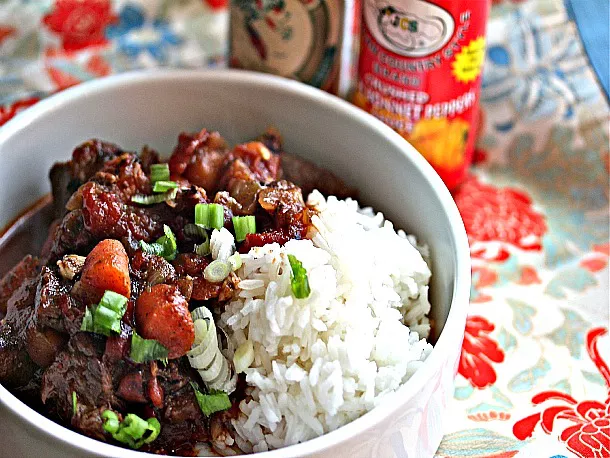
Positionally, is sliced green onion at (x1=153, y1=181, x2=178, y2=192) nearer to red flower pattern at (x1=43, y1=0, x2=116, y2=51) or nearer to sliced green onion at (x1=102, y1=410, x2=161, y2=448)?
sliced green onion at (x1=102, y1=410, x2=161, y2=448)

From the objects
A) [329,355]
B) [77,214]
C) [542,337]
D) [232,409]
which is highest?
[77,214]

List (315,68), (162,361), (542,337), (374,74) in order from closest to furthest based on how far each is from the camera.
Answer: (162,361)
(542,337)
(374,74)
(315,68)

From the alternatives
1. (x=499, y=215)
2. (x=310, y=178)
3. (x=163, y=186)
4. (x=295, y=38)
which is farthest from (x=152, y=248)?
(x=499, y=215)

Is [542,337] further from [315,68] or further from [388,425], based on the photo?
[315,68]

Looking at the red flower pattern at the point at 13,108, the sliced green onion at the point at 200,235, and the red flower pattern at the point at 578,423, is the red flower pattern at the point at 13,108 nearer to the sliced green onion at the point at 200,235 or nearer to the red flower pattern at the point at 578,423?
the sliced green onion at the point at 200,235

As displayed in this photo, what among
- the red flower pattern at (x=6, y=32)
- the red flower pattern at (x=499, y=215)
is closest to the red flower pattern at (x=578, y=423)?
the red flower pattern at (x=499, y=215)

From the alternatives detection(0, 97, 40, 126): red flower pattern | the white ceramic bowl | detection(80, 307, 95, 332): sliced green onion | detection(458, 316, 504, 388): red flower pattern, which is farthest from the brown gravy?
detection(458, 316, 504, 388): red flower pattern

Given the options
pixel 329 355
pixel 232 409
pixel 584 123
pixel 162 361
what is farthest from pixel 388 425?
pixel 584 123
